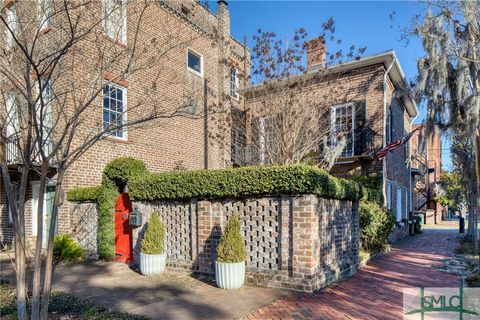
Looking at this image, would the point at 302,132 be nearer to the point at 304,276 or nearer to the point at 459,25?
the point at 459,25

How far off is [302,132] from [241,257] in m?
5.05

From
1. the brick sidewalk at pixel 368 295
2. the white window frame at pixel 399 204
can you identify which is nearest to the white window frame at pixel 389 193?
the white window frame at pixel 399 204

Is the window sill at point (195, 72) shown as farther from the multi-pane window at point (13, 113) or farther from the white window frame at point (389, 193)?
the white window frame at point (389, 193)

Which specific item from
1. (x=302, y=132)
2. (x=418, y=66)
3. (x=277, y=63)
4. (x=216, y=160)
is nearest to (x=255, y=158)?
(x=302, y=132)

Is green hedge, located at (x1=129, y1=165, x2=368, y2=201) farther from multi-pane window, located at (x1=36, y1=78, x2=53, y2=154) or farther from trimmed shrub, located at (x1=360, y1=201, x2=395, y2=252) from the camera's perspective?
multi-pane window, located at (x1=36, y1=78, x2=53, y2=154)

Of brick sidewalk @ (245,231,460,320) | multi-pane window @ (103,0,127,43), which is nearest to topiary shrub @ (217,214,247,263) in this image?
brick sidewalk @ (245,231,460,320)

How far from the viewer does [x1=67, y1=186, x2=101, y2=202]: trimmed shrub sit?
8977 mm

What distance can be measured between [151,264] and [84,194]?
3.39 m

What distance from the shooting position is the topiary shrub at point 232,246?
5.87m

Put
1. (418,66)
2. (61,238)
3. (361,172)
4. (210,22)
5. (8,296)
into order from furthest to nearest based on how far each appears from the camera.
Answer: (210,22), (361,172), (418,66), (61,238), (8,296)

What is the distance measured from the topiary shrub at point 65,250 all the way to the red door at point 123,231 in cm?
109

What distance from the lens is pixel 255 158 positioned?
1102 centimetres

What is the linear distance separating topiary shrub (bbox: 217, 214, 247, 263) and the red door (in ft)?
12.2

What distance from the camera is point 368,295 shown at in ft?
18.6
